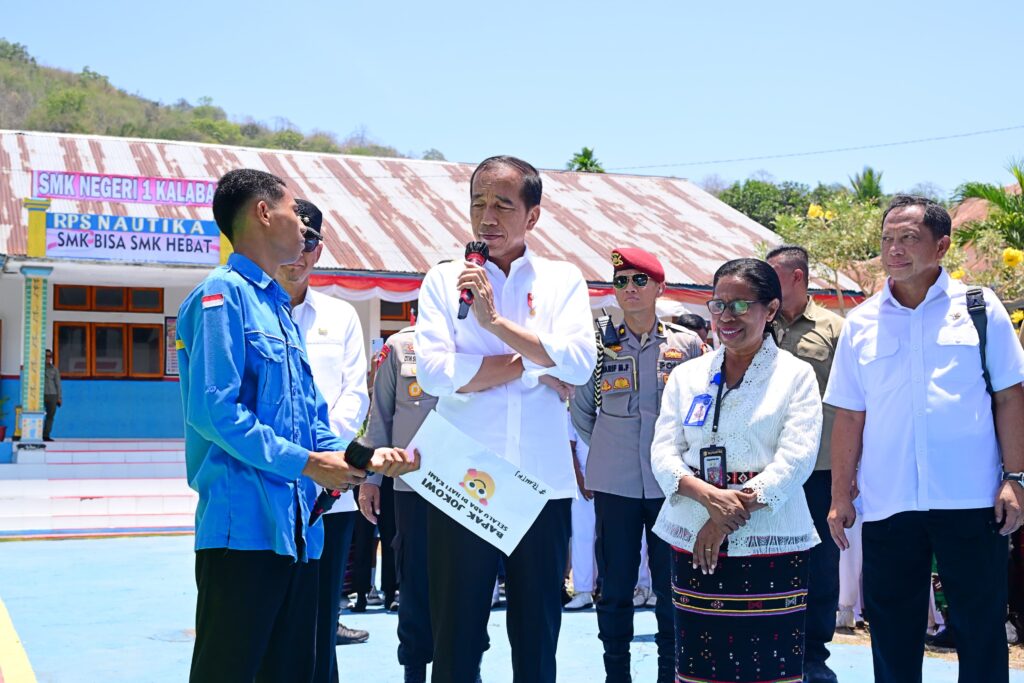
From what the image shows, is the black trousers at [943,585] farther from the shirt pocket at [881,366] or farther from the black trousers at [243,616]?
the black trousers at [243,616]

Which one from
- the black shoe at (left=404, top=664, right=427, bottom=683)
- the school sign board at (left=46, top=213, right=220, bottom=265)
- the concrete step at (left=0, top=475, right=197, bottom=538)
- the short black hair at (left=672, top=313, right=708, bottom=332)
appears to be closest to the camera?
the black shoe at (left=404, top=664, right=427, bottom=683)

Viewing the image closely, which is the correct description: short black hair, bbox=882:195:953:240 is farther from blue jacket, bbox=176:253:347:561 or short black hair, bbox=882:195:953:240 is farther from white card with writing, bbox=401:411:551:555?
blue jacket, bbox=176:253:347:561

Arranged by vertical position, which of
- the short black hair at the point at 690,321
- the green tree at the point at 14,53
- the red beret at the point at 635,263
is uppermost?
the green tree at the point at 14,53

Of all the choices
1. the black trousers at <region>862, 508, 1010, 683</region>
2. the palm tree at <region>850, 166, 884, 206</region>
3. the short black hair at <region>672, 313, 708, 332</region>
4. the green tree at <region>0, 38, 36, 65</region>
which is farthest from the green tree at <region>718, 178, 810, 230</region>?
the green tree at <region>0, 38, 36, 65</region>

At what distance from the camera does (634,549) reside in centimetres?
504

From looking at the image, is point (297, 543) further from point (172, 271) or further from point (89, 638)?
point (172, 271)

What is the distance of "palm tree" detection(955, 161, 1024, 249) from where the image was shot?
16.5 metres

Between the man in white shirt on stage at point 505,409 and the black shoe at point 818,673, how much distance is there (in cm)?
224

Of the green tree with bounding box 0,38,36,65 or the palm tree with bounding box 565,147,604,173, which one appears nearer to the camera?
the palm tree with bounding box 565,147,604,173

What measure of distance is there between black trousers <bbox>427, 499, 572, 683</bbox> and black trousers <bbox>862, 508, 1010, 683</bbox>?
1.43 metres

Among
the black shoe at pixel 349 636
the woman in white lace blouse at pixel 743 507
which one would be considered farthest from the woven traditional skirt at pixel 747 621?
the black shoe at pixel 349 636

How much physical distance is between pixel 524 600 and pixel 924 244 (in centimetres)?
208

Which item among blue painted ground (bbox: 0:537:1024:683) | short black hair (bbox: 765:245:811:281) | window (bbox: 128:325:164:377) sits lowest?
blue painted ground (bbox: 0:537:1024:683)

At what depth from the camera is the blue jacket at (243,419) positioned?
285cm
